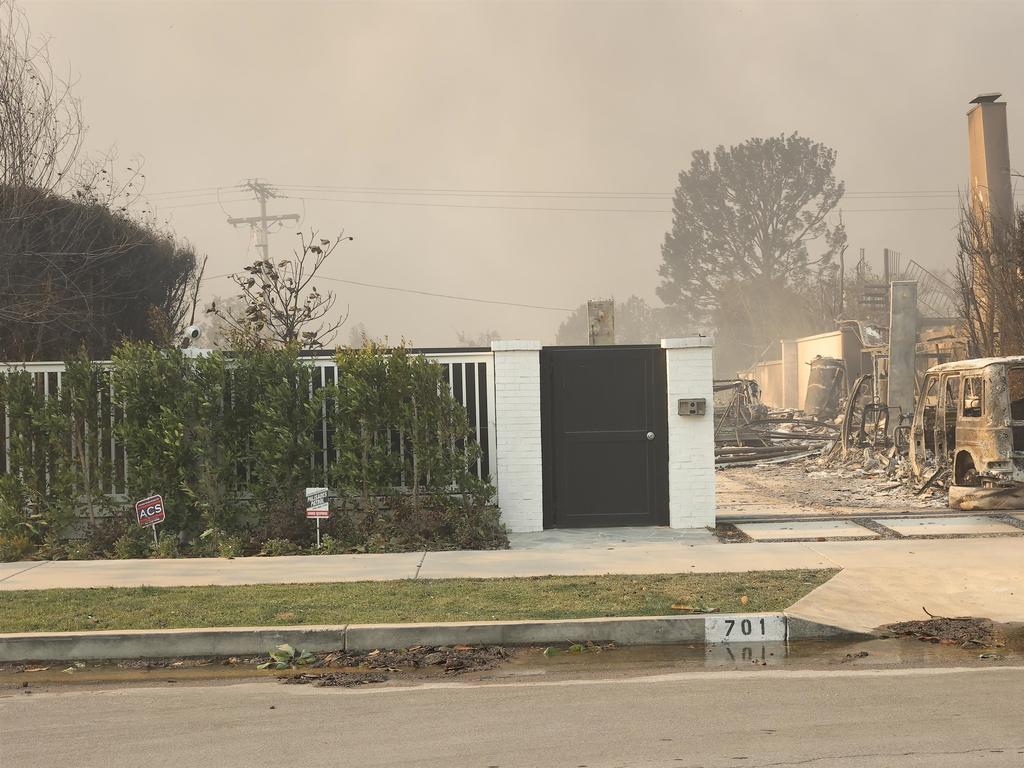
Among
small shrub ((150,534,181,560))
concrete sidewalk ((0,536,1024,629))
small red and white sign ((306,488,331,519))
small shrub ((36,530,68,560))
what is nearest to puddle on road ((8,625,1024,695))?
concrete sidewalk ((0,536,1024,629))

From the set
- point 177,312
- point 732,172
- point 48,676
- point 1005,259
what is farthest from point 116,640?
point 732,172

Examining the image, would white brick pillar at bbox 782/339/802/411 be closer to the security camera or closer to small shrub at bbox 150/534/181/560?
the security camera

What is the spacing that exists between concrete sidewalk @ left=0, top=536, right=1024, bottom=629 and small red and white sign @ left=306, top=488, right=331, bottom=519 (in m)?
0.47

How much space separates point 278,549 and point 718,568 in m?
4.86

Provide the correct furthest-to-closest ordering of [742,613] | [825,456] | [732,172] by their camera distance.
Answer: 1. [732,172]
2. [825,456]
3. [742,613]

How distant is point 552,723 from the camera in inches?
228

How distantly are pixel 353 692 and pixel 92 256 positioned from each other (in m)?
12.7

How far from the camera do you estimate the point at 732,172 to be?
81062 mm

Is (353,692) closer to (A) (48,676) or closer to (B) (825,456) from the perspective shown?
(A) (48,676)

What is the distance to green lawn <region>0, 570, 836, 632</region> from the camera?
8039 mm

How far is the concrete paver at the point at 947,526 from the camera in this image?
12094 mm

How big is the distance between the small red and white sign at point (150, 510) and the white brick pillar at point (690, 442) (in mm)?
5975

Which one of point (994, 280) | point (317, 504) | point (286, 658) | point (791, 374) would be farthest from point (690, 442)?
point (791, 374)

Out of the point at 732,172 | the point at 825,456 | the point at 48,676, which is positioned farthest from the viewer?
the point at 732,172
